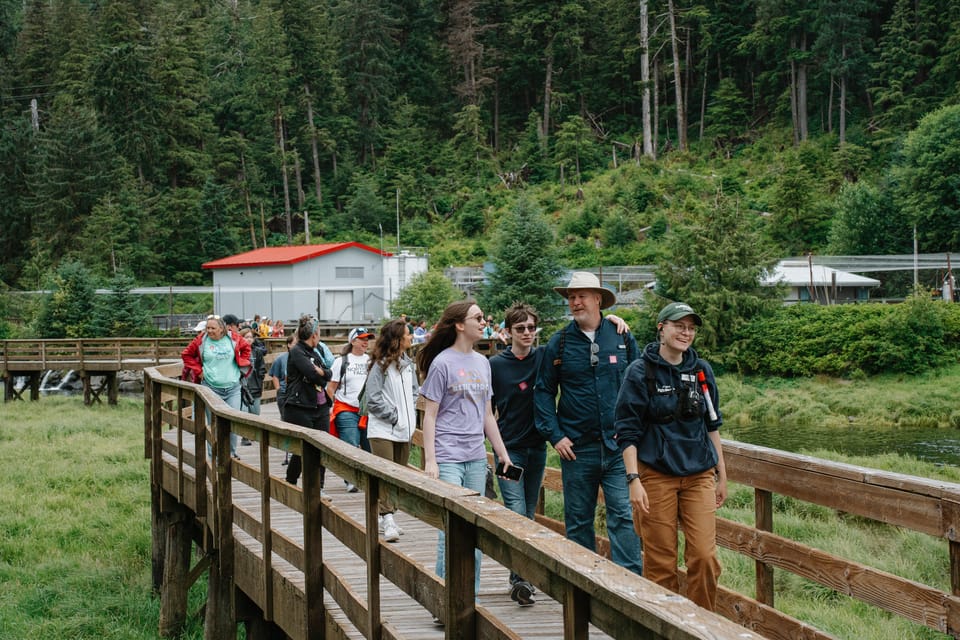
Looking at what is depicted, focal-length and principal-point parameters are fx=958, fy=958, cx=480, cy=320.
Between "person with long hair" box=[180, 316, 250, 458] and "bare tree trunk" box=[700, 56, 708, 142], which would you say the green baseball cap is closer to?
"person with long hair" box=[180, 316, 250, 458]

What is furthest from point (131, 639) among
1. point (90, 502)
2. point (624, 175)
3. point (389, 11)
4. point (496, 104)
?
point (389, 11)

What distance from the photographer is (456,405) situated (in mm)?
5531

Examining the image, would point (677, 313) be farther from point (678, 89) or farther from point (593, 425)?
point (678, 89)

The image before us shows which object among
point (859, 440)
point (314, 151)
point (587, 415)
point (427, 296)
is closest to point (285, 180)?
point (314, 151)

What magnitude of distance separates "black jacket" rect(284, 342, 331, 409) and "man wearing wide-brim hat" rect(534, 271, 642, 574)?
14.1 feet

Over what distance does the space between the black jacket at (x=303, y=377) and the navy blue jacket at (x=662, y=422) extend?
16.7 feet

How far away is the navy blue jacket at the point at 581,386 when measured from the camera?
5.40m

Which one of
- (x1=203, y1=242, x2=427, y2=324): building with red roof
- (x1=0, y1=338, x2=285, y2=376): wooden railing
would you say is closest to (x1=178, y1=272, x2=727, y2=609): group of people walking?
(x1=0, y1=338, x2=285, y2=376): wooden railing

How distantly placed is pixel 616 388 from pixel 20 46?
3371 inches

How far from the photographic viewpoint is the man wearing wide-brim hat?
212 inches

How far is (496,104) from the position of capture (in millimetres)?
74625

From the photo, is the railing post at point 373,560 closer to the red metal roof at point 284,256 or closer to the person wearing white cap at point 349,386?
the person wearing white cap at point 349,386

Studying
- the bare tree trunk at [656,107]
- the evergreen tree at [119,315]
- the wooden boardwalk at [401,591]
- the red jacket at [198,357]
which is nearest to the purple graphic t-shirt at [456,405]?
the wooden boardwalk at [401,591]

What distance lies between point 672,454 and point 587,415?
2.40ft
